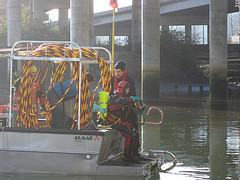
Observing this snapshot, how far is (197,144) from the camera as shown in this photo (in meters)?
15.6

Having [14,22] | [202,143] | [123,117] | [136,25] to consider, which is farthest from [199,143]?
[136,25]

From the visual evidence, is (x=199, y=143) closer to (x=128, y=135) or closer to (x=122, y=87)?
(x=128, y=135)

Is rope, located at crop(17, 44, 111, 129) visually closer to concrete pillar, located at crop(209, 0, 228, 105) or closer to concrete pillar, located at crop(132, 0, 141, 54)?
concrete pillar, located at crop(209, 0, 228, 105)

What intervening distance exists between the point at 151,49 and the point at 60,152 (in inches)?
1190

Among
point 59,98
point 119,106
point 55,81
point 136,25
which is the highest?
point 136,25

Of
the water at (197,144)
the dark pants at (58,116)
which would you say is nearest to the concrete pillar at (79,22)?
the water at (197,144)

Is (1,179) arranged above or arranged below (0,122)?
below

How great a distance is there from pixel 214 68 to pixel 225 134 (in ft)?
72.6

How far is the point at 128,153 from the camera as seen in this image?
11.2m

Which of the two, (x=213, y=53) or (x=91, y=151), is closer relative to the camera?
(x=91, y=151)

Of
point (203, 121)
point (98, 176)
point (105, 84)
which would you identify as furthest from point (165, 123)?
point (98, 176)

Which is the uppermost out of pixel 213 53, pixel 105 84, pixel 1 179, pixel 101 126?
pixel 213 53

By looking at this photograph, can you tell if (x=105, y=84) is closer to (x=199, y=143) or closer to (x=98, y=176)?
(x=98, y=176)

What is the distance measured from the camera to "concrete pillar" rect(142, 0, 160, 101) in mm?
40125
